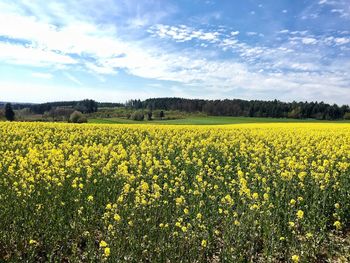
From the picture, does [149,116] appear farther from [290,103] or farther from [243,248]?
[243,248]

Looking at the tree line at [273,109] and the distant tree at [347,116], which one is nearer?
the distant tree at [347,116]

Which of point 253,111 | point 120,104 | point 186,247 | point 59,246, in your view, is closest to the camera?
point 186,247

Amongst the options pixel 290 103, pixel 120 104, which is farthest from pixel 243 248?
pixel 120 104

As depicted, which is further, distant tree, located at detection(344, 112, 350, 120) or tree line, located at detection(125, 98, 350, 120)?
tree line, located at detection(125, 98, 350, 120)

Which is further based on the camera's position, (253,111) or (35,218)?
(253,111)

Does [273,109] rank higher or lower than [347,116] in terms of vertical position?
higher

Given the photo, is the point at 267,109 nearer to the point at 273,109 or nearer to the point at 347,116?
the point at 273,109

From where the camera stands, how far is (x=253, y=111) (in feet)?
318

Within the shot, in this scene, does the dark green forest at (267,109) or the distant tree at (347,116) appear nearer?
the distant tree at (347,116)

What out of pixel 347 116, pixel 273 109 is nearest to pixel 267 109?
pixel 273 109

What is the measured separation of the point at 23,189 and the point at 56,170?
162cm

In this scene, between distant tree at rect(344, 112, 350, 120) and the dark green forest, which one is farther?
the dark green forest

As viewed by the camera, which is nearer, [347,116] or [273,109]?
[347,116]

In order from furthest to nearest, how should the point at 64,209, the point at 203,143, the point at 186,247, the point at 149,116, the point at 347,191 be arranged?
the point at 149,116
the point at 203,143
the point at 347,191
the point at 64,209
the point at 186,247
